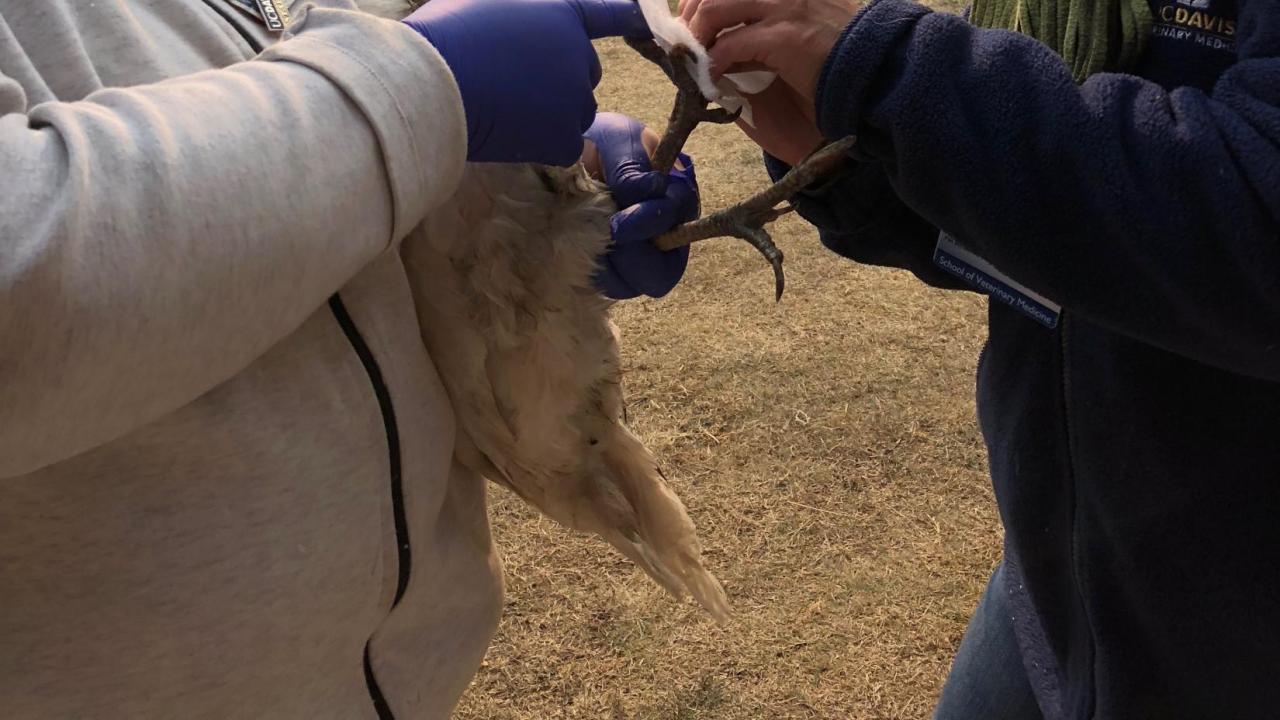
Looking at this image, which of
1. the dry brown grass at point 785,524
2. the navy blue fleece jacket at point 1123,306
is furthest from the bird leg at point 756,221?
the dry brown grass at point 785,524

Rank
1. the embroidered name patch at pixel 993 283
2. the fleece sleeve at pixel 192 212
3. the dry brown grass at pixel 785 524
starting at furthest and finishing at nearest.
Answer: the dry brown grass at pixel 785 524 → the embroidered name patch at pixel 993 283 → the fleece sleeve at pixel 192 212

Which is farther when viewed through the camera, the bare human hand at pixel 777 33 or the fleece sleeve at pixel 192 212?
the bare human hand at pixel 777 33

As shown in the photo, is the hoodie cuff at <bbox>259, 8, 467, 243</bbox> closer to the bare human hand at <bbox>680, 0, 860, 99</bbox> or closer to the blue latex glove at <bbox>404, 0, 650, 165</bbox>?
the blue latex glove at <bbox>404, 0, 650, 165</bbox>

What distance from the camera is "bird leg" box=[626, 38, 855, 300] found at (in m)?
1.01

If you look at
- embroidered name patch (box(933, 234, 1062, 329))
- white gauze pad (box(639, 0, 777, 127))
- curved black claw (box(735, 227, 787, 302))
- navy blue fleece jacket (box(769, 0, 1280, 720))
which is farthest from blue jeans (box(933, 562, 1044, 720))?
white gauze pad (box(639, 0, 777, 127))

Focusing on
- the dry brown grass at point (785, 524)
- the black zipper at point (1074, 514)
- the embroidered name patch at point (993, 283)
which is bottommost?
the dry brown grass at point (785, 524)

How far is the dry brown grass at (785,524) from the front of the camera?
2123 mm

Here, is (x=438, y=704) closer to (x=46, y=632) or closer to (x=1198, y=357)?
(x=46, y=632)

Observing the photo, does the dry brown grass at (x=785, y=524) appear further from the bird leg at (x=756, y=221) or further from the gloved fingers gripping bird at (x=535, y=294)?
the bird leg at (x=756, y=221)

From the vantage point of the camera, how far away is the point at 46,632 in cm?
76

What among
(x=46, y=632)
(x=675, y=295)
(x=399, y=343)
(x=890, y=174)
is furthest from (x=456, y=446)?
(x=675, y=295)

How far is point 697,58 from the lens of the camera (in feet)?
3.24

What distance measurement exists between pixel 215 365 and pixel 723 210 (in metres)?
0.56

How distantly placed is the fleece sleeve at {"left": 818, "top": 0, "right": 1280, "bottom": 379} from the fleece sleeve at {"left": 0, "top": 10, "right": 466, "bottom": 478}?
0.38 metres
